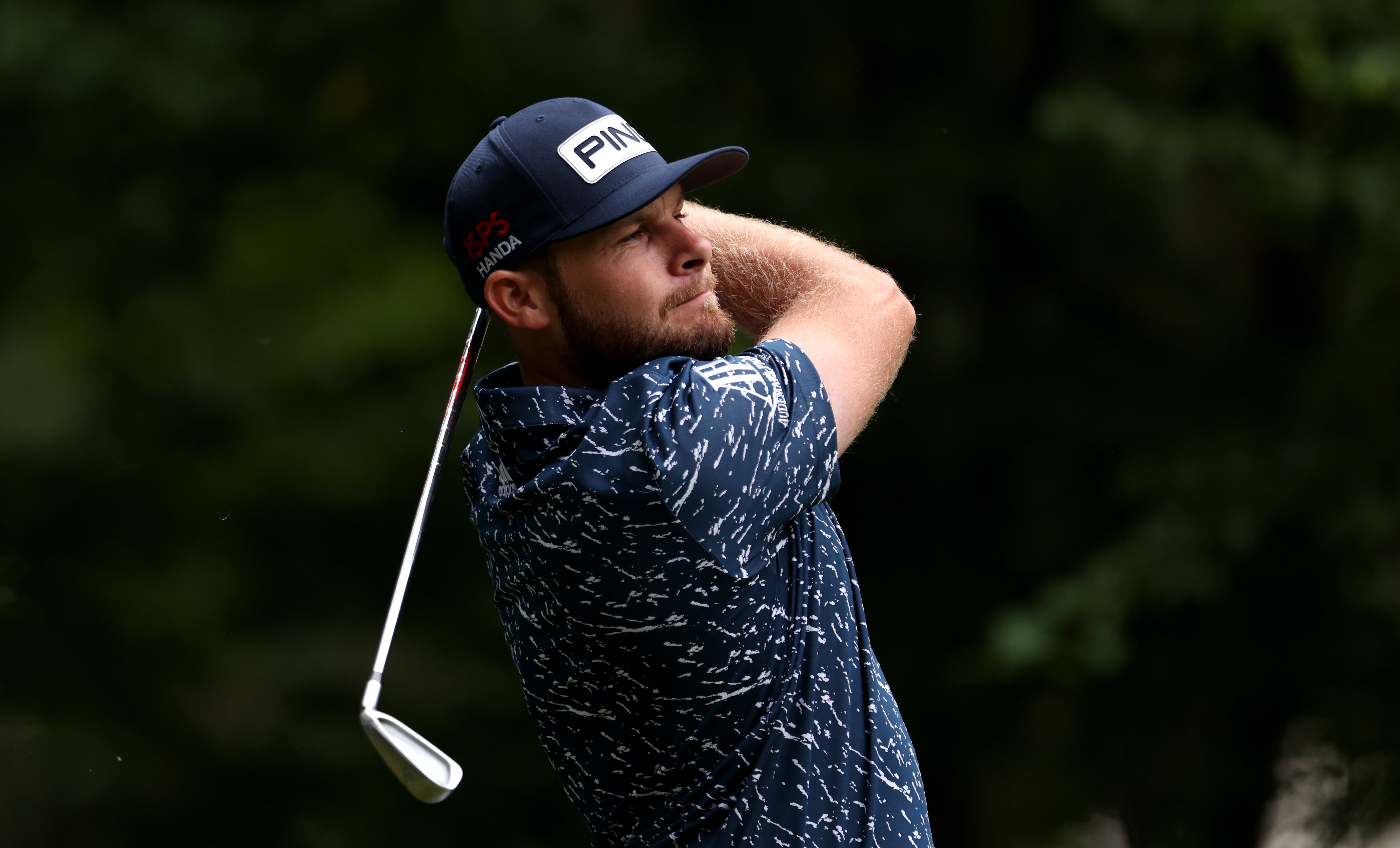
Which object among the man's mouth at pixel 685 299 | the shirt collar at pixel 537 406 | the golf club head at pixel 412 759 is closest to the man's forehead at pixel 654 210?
the man's mouth at pixel 685 299

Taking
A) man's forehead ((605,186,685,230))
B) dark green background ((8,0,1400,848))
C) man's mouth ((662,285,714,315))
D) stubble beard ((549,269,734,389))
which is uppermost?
man's forehead ((605,186,685,230))

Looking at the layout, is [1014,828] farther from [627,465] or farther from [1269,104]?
[627,465]

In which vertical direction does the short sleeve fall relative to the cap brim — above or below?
below

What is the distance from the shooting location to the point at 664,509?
64.5 inches

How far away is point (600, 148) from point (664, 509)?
48 cm

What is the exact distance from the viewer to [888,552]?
620 cm

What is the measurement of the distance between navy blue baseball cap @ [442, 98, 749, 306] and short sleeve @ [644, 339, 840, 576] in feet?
0.73

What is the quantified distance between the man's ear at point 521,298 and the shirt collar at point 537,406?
0.11 meters

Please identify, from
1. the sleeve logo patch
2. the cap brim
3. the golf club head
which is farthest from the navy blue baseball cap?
the golf club head

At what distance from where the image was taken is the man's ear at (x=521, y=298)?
72.1 inches

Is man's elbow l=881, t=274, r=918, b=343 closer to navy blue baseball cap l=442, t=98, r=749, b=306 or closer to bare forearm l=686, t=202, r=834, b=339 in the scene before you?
bare forearm l=686, t=202, r=834, b=339

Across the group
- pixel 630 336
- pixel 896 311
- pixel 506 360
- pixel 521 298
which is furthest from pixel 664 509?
pixel 506 360

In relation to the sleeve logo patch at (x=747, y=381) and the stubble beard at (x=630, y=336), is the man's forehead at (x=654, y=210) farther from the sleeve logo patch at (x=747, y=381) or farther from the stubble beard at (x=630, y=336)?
the sleeve logo patch at (x=747, y=381)

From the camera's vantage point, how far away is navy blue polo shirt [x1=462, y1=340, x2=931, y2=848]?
1.65 meters
